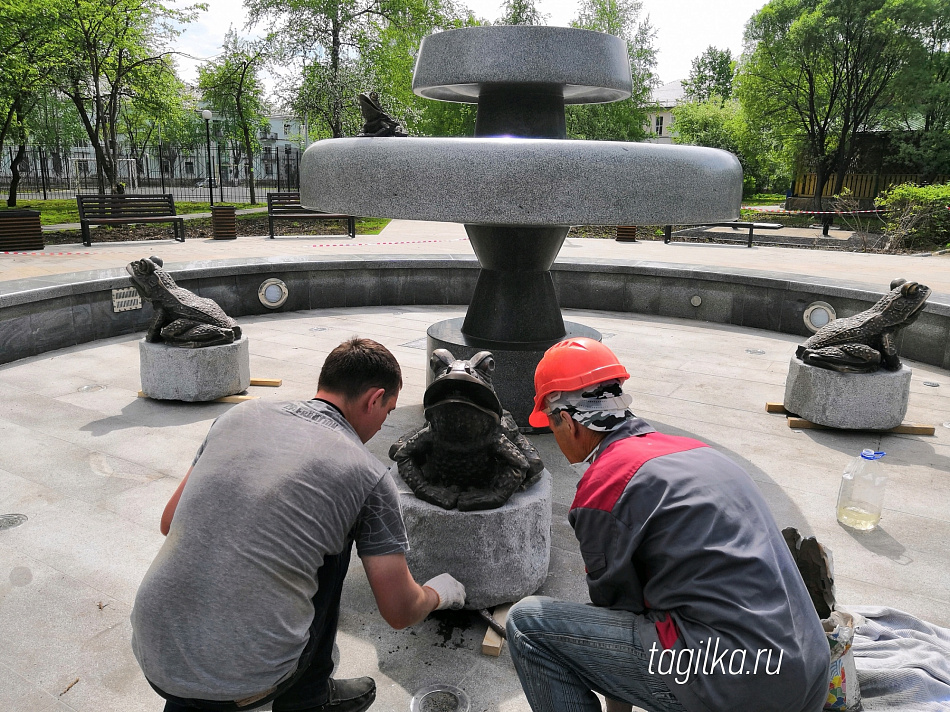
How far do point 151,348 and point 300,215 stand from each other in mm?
12826

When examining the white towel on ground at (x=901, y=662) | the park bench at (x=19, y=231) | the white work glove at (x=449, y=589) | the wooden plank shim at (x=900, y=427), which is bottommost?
the wooden plank shim at (x=900, y=427)

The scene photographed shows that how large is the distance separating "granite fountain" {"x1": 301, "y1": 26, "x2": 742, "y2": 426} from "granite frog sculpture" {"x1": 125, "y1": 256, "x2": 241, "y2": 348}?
1.71 m

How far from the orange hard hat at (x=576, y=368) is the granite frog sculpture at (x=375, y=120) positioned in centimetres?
240

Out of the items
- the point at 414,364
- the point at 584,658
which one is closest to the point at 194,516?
the point at 584,658

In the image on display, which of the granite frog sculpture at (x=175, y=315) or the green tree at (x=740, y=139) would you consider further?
the green tree at (x=740, y=139)

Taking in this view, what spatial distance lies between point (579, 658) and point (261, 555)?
0.89 metres

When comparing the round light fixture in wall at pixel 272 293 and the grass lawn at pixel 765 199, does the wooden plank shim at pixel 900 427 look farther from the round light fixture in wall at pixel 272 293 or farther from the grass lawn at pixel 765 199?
the grass lawn at pixel 765 199

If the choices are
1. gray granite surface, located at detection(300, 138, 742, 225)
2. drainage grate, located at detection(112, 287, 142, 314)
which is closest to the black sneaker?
gray granite surface, located at detection(300, 138, 742, 225)

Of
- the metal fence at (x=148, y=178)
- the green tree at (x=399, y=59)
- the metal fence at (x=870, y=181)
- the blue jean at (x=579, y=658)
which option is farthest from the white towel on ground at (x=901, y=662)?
the metal fence at (x=870, y=181)

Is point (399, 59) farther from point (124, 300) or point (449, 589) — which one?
point (449, 589)

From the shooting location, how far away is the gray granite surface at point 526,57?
476cm

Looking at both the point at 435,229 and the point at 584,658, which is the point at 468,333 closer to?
the point at 584,658

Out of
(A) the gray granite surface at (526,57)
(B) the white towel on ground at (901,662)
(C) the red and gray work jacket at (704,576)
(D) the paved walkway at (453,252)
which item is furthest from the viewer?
(D) the paved walkway at (453,252)

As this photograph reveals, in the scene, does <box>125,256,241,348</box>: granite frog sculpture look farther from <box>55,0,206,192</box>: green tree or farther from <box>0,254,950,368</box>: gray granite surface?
<box>55,0,206,192</box>: green tree
